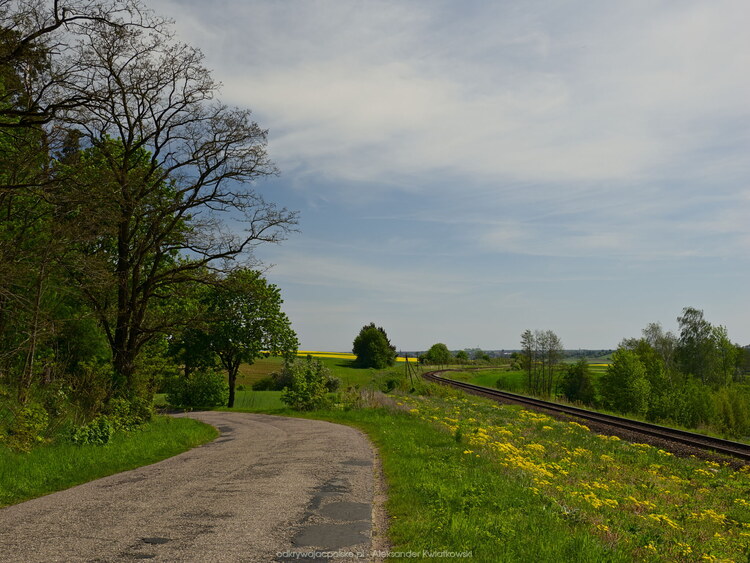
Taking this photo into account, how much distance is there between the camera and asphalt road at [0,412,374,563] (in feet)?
23.4

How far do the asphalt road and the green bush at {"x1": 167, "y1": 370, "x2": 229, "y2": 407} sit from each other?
29349 millimetres

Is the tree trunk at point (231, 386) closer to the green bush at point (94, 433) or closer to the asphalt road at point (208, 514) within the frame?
the green bush at point (94, 433)

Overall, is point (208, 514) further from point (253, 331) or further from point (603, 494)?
point (253, 331)

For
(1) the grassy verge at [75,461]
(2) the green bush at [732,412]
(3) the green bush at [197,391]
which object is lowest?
(2) the green bush at [732,412]

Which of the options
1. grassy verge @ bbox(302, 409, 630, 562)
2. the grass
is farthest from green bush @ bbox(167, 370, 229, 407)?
grassy verge @ bbox(302, 409, 630, 562)

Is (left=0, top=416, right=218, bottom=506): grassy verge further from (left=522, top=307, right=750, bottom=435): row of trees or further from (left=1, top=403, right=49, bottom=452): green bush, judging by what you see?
(left=522, top=307, right=750, bottom=435): row of trees

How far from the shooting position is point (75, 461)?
1374 cm

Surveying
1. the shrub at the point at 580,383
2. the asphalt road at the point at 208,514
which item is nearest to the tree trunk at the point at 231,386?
the asphalt road at the point at 208,514

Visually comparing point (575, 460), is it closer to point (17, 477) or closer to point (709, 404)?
point (17, 477)

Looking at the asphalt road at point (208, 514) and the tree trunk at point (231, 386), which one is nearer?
the asphalt road at point (208, 514)

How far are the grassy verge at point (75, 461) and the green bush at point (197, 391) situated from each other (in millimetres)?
23390

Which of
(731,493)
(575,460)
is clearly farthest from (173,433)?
(731,493)

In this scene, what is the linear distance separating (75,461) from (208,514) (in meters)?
6.97

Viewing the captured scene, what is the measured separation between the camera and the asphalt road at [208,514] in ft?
23.4
